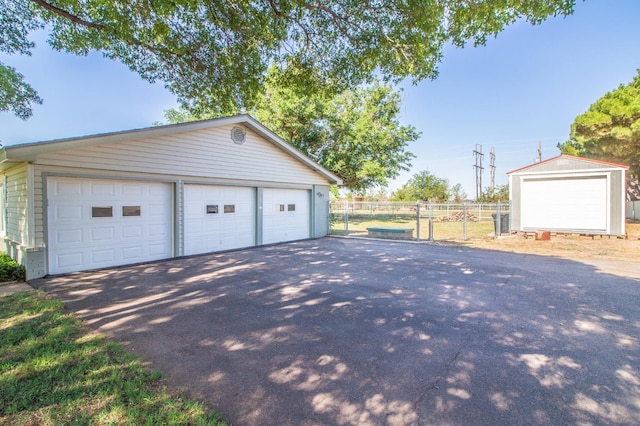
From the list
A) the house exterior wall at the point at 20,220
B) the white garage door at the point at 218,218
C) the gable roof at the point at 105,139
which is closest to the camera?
the gable roof at the point at 105,139

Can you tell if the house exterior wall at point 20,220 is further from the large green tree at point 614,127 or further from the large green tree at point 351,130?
the large green tree at point 614,127

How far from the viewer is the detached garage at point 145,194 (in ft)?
21.2

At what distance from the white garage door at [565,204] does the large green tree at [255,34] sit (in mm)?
9657

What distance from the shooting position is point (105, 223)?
735cm

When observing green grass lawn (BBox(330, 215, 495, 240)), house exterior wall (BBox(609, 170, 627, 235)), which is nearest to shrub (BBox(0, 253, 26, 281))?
green grass lawn (BBox(330, 215, 495, 240))

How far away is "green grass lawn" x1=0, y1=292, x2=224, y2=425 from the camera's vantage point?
2.19 meters

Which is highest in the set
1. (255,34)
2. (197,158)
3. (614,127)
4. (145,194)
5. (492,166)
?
(492,166)

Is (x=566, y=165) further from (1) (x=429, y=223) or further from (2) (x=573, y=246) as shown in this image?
(1) (x=429, y=223)

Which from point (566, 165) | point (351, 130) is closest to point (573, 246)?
point (566, 165)

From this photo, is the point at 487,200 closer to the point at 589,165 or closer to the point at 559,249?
the point at 589,165

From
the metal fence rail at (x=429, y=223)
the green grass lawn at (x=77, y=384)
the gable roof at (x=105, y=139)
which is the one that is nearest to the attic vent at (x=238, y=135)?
the gable roof at (x=105, y=139)

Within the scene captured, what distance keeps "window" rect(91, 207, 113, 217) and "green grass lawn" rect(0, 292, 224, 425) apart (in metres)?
3.91

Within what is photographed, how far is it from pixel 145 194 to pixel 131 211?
570 millimetres

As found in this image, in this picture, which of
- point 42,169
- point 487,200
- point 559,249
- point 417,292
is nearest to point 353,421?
point 417,292
